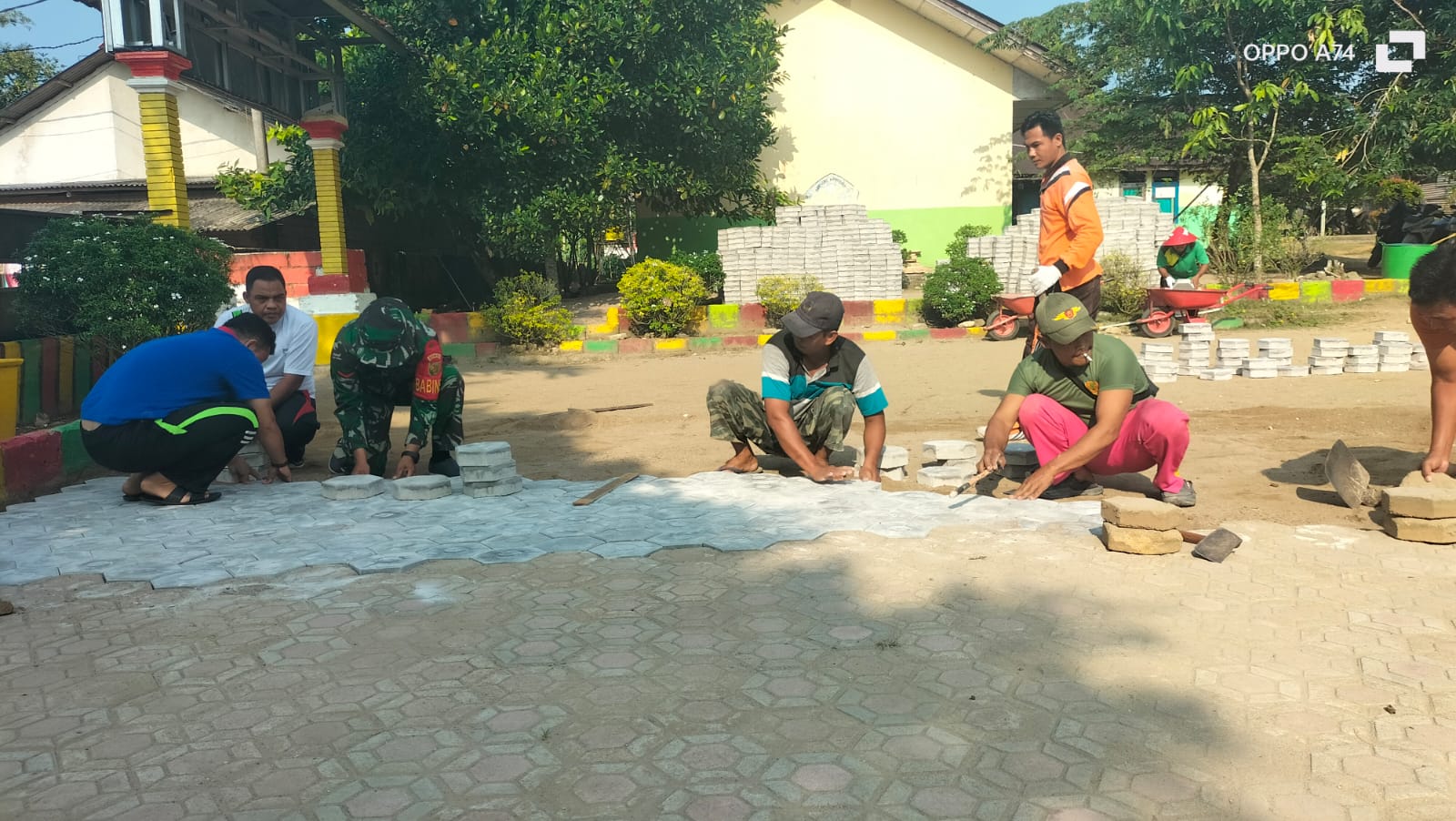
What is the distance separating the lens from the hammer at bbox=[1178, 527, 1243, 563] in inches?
157

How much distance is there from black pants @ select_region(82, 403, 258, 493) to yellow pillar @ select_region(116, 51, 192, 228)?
6.43 meters

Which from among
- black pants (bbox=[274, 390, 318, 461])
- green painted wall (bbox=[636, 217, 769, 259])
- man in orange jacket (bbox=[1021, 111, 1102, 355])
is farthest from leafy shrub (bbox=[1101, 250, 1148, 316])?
black pants (bbox=[274, 390, 318, 461])

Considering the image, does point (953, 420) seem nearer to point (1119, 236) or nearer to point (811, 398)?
point (811, 398)

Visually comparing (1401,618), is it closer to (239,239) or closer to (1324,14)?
(1324,14)

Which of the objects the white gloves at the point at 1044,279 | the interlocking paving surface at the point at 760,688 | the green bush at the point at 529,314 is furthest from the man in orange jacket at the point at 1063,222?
the green bush at the point at 529,314

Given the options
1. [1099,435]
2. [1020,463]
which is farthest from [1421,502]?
[1020,463]

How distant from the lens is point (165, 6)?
34.6 feet

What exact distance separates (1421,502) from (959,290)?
10025 mm

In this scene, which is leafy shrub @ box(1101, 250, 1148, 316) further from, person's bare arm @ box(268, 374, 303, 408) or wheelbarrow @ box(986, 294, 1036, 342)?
person's bare arm @ box(268, 374, 303, 408)

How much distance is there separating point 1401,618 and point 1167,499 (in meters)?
1.59

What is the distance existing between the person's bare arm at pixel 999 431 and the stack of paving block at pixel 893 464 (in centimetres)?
81

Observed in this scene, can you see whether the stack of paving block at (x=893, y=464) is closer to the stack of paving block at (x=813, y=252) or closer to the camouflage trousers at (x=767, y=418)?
the camouflage trousers at (x=767, y=418)

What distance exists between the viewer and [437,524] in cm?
486

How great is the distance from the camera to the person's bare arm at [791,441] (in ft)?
17.9
